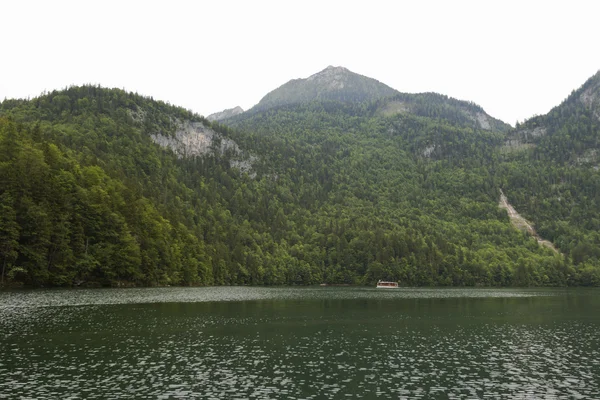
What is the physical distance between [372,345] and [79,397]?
29107 millimetres

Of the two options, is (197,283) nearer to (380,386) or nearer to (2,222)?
(2,222)

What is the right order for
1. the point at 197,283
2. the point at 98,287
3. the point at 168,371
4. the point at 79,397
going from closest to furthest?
1. the point at 79,397
2. the point at 168,371
3. the point at 98,287
4. the point at 197,283

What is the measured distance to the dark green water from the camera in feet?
103

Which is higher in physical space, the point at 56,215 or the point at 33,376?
the point at 56,215

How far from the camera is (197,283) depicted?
164750 mm

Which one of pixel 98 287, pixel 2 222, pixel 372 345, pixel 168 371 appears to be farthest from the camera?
pixel 98 287

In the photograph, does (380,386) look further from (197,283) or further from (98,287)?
(197,283)

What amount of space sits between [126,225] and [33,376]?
327 feet

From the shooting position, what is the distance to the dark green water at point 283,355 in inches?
1237

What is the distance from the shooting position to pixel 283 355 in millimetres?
42750

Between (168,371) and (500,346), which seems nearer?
(168,371)

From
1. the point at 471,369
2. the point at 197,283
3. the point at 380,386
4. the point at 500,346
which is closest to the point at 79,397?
the point at 380,386

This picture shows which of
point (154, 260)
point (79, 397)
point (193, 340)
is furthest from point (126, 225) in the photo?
point (79, 397)

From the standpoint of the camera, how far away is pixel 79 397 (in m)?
28.4
